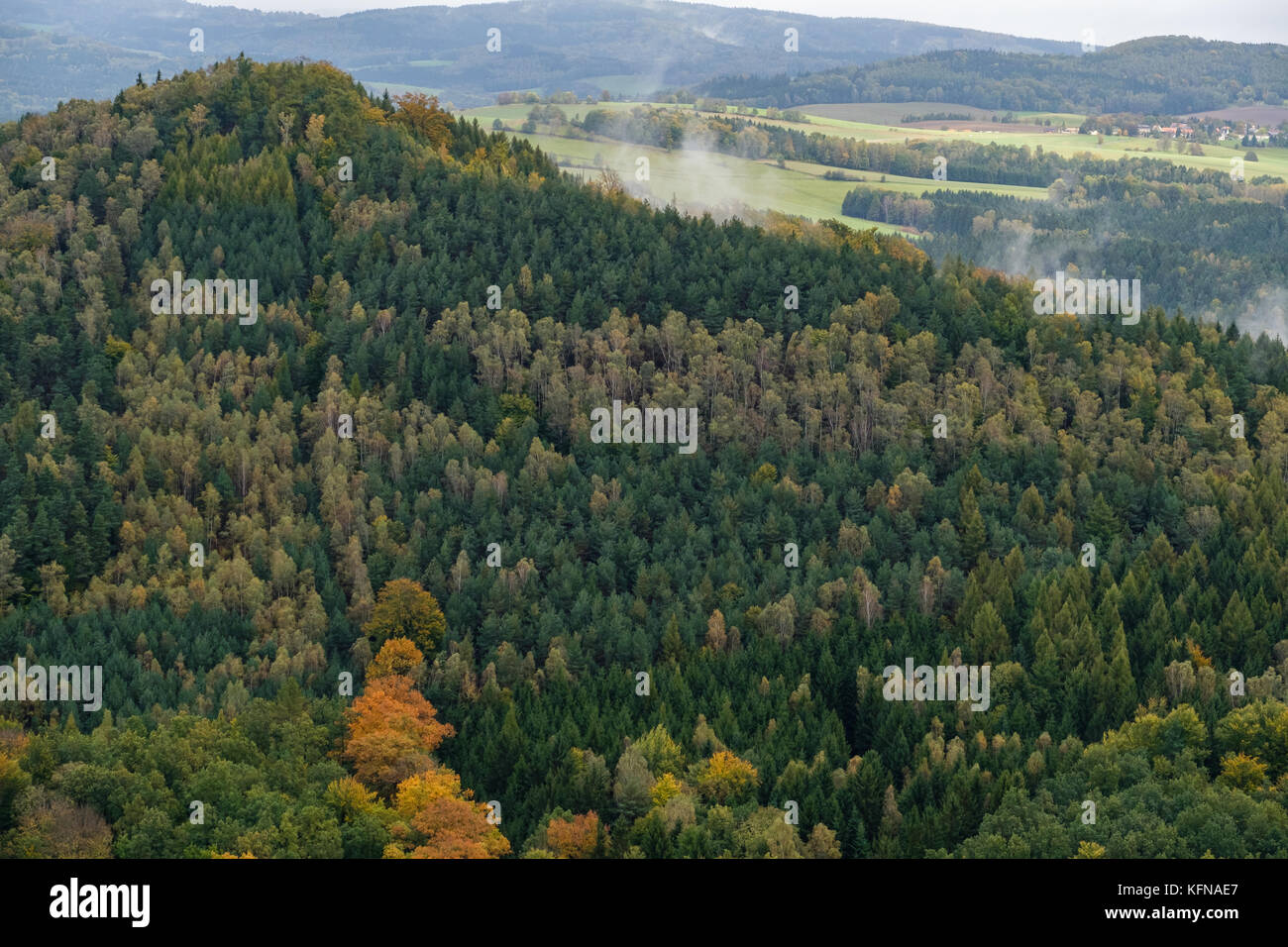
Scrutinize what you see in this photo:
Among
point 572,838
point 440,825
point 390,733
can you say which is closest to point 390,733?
point 390,733

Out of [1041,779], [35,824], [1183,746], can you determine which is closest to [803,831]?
[1041,779]

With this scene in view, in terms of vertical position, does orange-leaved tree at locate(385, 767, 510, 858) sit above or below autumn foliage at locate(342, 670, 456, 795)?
below

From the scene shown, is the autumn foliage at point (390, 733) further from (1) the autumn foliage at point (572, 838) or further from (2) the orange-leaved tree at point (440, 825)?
(1) the autumn foliage at point (572, 838)

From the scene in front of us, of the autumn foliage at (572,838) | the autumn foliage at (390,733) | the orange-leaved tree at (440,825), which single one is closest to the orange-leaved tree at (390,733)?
the autumn foliage at (390,733)

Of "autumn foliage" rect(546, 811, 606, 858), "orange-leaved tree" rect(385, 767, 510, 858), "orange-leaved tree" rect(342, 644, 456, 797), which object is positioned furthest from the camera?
"orange-leaved tree" rect(342, 644, 456, 797)

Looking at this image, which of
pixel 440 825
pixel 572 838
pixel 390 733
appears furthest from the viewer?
pixel 390 733

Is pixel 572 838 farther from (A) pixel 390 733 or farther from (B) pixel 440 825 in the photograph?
(A) pixel 390 733

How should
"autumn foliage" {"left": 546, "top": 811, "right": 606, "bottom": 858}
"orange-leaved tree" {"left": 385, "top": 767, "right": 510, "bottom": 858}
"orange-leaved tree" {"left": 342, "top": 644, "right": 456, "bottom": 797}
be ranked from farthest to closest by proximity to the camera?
"orange-leaved tree" {"left": 342, "top": 644, "right": 456, "bottom": 797}, "autumn foliage" {"left": 546, "top": 811, "right": 606, "bottom": 858}, "orange-leaved tree" {"left": 385, "top": 767, "right": 510, "bottom": 858}

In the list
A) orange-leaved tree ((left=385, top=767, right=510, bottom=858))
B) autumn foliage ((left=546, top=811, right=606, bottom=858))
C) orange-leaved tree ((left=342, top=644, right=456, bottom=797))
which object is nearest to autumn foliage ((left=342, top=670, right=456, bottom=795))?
orange-leaved tree ((left=342, top=644, right=456, bottom=797))

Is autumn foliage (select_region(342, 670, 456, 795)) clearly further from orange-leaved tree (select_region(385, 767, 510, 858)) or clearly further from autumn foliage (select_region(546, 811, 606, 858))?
autumn foliage (select_region(546, 811, 606, 858))

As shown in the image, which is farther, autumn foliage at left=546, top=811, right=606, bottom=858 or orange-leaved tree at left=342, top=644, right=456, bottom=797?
orange-leaved tree at left=342, top=644, right=456, bottom=797

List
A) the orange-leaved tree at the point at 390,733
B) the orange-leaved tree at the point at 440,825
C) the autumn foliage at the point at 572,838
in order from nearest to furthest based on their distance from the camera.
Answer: the orange-leaved tree at the point at 440,825
the autumn foliage at the point at 572,838
the orange-leaved tree at the point at 390,733
